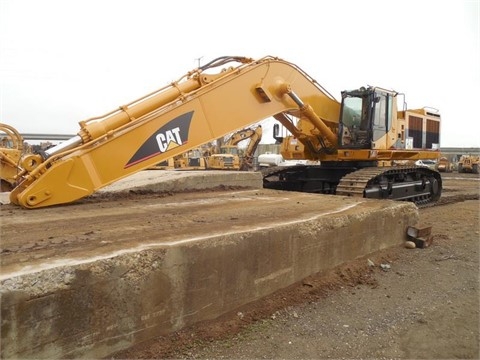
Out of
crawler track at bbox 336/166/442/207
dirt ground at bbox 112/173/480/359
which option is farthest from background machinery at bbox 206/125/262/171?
dirt ground at bbox 112/173/480/359

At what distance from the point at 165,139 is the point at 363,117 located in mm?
5080

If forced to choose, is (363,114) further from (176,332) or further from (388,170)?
(176,332)

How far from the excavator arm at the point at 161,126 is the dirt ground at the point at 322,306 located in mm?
367

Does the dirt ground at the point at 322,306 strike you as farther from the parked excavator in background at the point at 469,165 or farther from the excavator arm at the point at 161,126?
the parked excavator in background at the point at 469,165

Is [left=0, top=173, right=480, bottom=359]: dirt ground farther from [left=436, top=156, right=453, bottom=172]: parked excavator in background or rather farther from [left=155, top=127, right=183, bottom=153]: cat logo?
[left=436, top=156, right=453, bottom=172]: parked excavator in background

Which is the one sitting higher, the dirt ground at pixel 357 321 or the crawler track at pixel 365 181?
the crawler track at pixel 365 181

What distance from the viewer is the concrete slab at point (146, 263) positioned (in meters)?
2.27

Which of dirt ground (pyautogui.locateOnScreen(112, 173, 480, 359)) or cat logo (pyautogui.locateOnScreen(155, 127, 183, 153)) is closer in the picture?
dirt ground (pyautogui.locateOnScreen(112, 173, 480, 359))

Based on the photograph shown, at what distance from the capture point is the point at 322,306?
3.62 metres

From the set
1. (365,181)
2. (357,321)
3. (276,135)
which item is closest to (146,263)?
(357,321)

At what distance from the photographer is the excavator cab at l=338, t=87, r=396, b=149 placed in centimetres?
828

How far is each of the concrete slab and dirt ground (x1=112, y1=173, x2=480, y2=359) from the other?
0.45 feet

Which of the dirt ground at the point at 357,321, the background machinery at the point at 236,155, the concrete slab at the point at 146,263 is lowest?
the dirt ground at the point at 357,321

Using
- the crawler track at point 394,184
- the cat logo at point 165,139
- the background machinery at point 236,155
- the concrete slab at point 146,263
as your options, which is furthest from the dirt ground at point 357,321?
the background machinery at point 236,155
